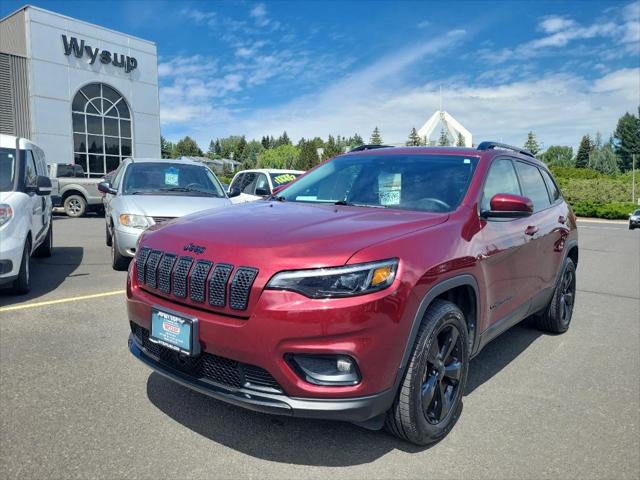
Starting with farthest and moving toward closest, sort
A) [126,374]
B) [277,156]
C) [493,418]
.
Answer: [277,156]
[126,374]
[493,418]

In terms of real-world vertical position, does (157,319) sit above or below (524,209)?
below

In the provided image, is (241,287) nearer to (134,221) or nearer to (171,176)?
(134,221)

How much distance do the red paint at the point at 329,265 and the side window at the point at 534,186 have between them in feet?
3.68

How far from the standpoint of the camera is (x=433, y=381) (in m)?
2.88

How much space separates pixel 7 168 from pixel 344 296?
5.84m

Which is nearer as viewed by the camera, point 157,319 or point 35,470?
point 35,470

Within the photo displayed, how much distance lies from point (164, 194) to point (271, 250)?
5781 mm

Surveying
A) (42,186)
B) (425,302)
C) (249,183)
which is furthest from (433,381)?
(249,183)

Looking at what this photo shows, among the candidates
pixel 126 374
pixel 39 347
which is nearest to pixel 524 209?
pixel 126 374

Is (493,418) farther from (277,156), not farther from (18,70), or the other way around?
(277,156)

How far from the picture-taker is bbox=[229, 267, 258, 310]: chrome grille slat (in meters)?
2.46

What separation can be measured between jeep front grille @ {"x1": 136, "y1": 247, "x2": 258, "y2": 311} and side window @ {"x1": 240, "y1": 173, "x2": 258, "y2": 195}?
9.47 m

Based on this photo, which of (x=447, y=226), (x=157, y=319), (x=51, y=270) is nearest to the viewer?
(x=157, y=319)

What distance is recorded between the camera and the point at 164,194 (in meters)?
7.82
